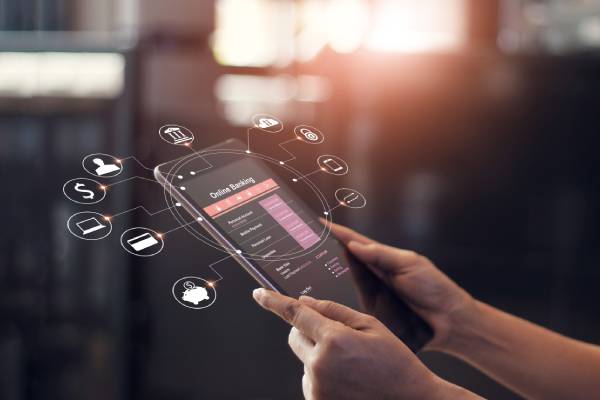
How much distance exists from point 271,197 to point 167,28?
1.57 meters

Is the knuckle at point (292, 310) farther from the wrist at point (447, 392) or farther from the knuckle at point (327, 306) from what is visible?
the wrist at point (447, 392)

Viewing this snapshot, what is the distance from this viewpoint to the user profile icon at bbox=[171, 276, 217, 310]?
0.55m

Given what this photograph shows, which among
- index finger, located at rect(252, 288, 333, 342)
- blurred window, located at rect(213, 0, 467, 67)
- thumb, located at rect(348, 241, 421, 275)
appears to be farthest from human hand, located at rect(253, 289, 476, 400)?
blurred window, located at rect(213, 0, 467, 67)

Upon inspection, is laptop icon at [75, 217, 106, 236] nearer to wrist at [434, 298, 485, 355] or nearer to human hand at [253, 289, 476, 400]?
human hand at [253, 289, 476, 400]

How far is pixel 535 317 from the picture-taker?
1738mm

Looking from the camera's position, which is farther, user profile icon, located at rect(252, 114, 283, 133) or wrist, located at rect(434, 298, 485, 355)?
wrist, located at rect(434, 298, 485, 355)

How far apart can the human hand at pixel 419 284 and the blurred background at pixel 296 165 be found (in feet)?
0.13

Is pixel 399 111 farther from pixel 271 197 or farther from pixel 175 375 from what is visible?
pixel 271 197

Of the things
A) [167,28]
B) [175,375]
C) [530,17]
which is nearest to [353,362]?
[175,375]

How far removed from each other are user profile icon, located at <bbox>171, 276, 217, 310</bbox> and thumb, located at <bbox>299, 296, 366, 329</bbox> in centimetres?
7

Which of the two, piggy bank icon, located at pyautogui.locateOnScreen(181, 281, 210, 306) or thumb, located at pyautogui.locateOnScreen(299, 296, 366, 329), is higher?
→ piggy bank icon, located at pyautogui.locateOnScreen(181, 281, 210, 306)

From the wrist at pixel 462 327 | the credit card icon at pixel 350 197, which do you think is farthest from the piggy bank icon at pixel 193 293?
the wrist at pixel 462 327

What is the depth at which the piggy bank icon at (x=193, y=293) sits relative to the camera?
55cm

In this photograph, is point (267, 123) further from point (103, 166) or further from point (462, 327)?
point (462, 327)
